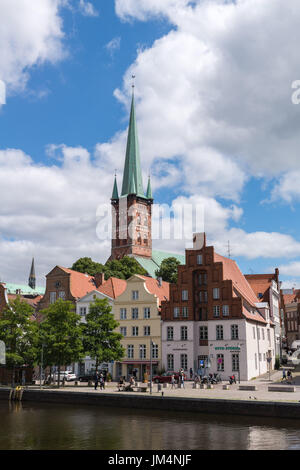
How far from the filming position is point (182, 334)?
65062mm

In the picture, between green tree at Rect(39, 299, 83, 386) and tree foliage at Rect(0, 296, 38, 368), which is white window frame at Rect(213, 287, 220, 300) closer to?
green tree at Rect(39, 299, 83, 386)

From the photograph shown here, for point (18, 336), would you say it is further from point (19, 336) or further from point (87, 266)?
point (87, 266)

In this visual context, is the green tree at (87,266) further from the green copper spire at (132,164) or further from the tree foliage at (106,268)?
the green copper spire at (132,164)

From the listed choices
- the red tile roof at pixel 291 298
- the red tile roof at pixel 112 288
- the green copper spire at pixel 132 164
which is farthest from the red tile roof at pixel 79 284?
the green copper spire at pixel 132 164

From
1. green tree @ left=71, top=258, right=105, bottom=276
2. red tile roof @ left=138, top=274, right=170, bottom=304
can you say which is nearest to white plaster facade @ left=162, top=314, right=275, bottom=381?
red tile roof @ left=138, top=274, right=170, bottom=304

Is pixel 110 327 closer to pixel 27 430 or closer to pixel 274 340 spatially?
pixel 27 430

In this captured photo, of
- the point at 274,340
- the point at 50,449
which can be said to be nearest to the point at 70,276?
the point at 274,340

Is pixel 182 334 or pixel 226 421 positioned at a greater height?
pixel 182 334

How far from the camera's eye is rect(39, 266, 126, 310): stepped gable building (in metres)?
74.6

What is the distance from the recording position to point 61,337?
55.2 metres

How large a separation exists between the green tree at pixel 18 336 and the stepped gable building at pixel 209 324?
17.0m

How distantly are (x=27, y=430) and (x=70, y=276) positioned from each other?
45.1 meters

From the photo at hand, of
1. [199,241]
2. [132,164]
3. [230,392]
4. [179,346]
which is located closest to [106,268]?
[199,241]
